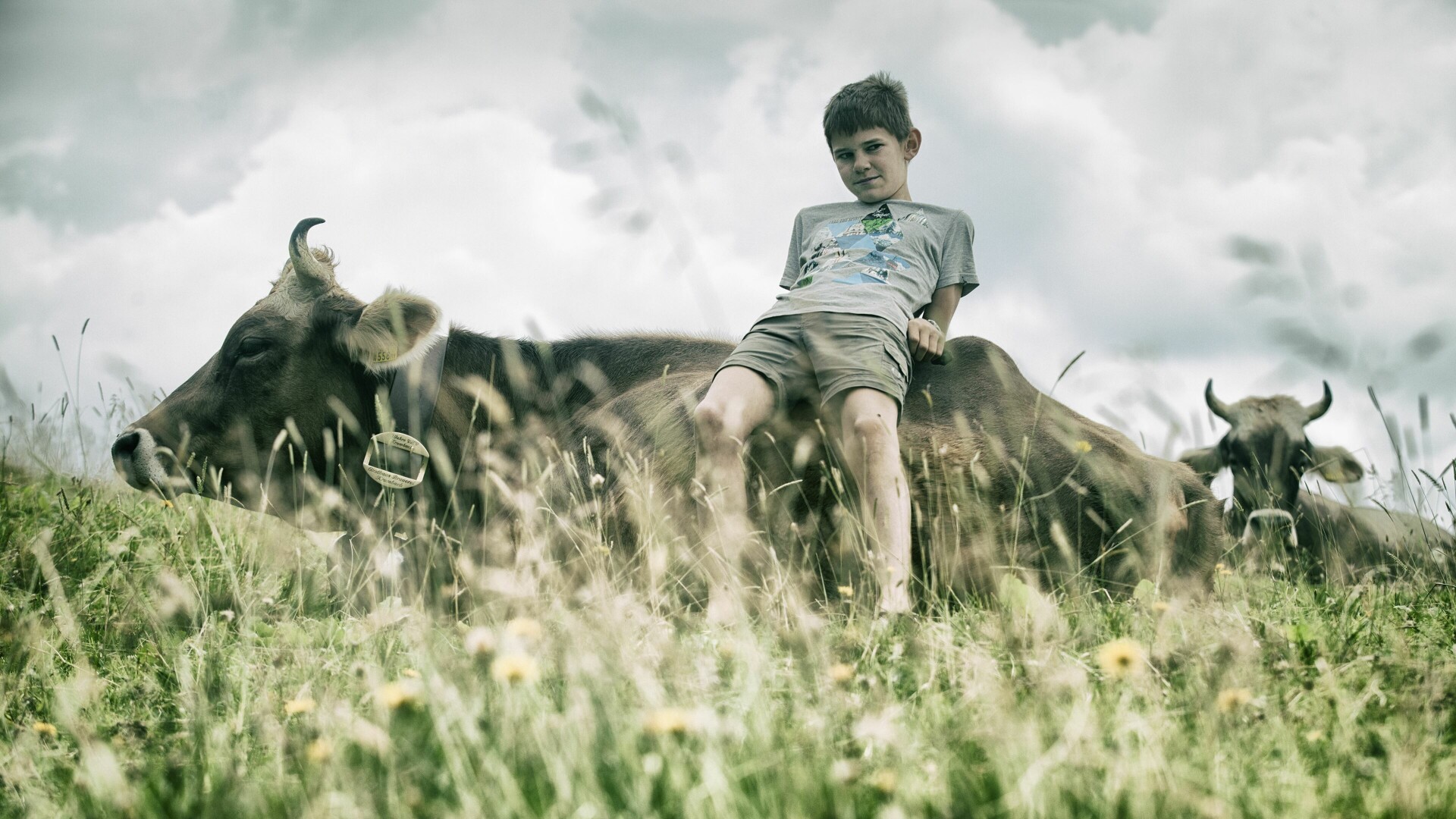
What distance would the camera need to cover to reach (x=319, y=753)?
1.55 metres

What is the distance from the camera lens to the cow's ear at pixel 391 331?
5.09 meters

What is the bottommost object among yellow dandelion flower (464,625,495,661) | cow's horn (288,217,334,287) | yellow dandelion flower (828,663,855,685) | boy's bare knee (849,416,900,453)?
yellow dandelion flower (828,663,855,685)

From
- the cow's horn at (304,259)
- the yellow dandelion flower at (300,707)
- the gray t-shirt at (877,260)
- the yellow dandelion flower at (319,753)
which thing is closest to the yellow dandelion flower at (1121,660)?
the yellow dandelion flower at (319,753)

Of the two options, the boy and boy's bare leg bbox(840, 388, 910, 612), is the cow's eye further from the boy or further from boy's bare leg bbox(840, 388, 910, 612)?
boy's bare leg bbox(840, 388, 910, 612)

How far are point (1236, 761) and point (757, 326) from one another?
251 centimetres

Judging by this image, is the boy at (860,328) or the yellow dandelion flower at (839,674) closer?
the yellow dandelion flower at (839,674)

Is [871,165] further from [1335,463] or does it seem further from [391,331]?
[1335,463]

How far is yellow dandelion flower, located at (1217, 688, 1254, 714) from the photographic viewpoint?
1795 millimetres

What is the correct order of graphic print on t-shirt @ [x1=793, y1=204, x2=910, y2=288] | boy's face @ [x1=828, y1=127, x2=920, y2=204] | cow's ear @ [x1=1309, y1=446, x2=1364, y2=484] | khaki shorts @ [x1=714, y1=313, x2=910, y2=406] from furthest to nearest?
cow's ear @ [x1=1309, y1=446, x2=1364, y2=484], boy's face @ [x1=828, y1=127, x2=920, y2=204], graphic print on t-shirt @ [x1=793, y1=204, x2=910, y2=288], khaki shorts @ [x1=714, y1=313, x2=910, y2=406]

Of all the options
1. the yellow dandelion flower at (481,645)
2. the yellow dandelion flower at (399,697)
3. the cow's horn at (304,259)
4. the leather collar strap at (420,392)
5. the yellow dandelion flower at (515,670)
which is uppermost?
the cow's horn at (304,259)

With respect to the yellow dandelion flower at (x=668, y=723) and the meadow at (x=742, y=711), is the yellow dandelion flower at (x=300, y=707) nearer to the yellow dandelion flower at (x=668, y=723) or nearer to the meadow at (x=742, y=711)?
the meadow at (x=742, y=711)

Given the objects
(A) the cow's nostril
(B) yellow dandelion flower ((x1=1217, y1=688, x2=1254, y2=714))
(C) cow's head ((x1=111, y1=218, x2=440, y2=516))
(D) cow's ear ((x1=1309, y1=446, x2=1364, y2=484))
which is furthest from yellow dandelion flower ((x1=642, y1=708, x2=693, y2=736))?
(D) cow's ear ((x1=1309, y1=446, x2=1364, y2=484))

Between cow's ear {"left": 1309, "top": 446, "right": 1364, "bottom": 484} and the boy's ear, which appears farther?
cow's ear {"left": 1309, "top": 446, "right": 1364, "bottom": 484}

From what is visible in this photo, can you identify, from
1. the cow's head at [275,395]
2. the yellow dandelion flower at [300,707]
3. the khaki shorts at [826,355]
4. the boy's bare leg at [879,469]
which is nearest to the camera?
the yellow dandelion flower at [300,707]
